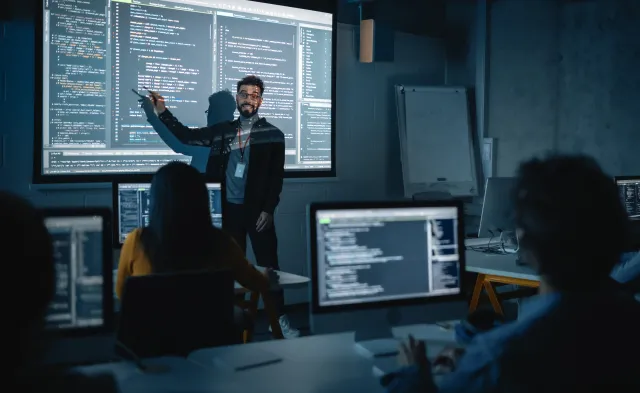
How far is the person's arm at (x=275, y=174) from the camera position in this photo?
471 centimetres

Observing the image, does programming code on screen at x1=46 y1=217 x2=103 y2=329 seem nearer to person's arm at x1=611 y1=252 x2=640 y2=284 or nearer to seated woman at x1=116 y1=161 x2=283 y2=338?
seated woman at x1=116 y1=161 x2=283 y2=338

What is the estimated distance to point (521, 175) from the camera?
1375 mm

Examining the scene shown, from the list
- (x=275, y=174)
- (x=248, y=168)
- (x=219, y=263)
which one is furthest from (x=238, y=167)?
(x=219, y=263)

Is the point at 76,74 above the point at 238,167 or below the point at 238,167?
above

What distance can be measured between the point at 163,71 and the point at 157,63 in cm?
7

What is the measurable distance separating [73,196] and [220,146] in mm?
1064

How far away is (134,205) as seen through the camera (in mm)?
3250

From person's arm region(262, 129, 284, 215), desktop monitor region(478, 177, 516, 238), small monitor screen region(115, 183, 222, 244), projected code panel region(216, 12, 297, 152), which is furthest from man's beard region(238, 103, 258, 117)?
desktop monitor region(478, 177, 516, 238)

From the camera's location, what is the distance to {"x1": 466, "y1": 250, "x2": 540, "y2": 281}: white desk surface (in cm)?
336

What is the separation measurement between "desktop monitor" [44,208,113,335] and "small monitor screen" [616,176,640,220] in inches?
139

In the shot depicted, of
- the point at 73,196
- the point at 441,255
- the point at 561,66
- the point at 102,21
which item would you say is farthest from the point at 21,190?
the point at 561,66

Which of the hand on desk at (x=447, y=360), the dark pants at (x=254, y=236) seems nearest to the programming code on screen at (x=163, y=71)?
the dark pants at (x=254, y=236)

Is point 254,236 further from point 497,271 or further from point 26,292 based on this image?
point 26,292

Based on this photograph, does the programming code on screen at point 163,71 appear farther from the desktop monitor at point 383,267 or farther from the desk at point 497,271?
the desktop monitor at point 383,267
